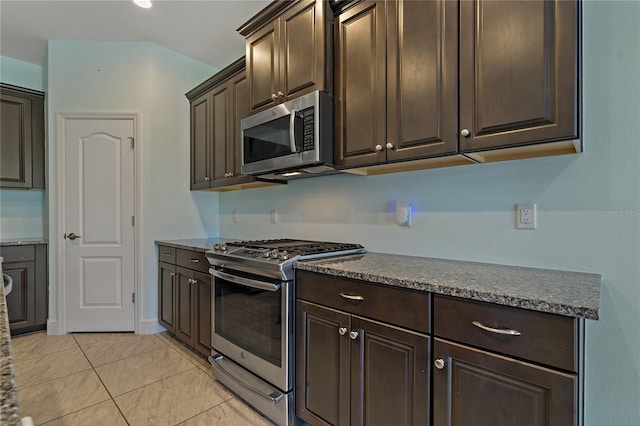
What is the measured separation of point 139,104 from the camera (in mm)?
3176

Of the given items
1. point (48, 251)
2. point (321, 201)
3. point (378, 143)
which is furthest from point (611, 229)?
point (48, 251)

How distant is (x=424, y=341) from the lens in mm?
1237

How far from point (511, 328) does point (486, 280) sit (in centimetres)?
25

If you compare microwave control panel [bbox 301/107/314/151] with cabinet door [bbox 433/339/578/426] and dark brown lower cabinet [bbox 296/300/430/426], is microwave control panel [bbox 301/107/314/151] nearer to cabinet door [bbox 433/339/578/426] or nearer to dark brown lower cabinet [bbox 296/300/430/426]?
dark brown lower cabinet [bbox 296/300/430/426]

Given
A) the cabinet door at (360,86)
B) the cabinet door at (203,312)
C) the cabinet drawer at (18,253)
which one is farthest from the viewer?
the cabinet drawer at (18,253)

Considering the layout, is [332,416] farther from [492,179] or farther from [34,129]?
[34,129]

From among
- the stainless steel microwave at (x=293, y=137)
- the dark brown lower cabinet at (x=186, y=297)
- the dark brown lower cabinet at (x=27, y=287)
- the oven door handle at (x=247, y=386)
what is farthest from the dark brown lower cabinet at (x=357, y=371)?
the dark brown lower cabinet at (x=27, y=287)

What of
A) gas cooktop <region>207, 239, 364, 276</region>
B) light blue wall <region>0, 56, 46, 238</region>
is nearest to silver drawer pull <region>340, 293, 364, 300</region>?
gas cooktop <region>207, 239, 364, 276</region>

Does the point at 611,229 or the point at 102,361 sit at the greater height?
the point at 611,229

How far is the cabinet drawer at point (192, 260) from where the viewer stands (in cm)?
250

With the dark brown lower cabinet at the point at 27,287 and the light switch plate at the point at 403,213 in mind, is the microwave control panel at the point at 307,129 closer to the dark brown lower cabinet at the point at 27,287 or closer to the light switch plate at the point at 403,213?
the light switch plate at the point at 403,213

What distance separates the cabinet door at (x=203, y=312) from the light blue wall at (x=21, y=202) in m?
2.31

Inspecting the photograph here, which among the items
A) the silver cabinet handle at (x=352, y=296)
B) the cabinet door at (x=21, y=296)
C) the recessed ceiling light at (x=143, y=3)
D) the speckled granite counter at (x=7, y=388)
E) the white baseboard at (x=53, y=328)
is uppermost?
the recessed ceiling light at (x=143, y=3)

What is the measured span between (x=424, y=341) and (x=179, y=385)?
179 cm
